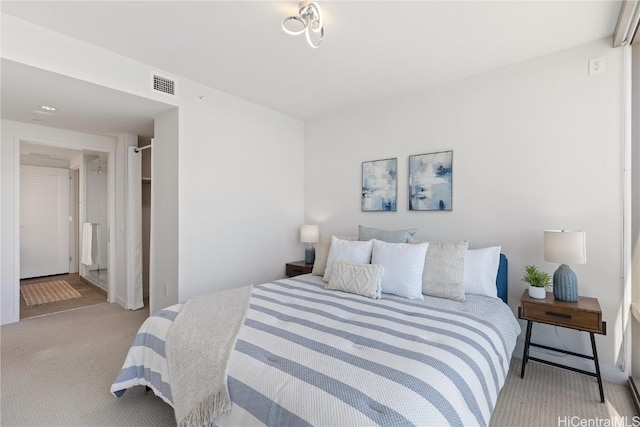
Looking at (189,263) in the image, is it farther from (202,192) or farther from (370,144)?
(370,144)

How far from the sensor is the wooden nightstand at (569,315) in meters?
2.03

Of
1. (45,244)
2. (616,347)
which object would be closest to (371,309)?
(616,347)

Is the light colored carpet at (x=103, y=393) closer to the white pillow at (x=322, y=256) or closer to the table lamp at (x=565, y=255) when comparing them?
the table lamp at (x=565, y=255)

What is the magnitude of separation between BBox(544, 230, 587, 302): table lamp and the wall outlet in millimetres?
1276

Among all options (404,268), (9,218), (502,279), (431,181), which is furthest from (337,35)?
(9,218)

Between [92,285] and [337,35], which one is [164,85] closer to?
[337,35]

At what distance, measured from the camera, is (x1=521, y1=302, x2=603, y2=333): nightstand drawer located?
2033 mm

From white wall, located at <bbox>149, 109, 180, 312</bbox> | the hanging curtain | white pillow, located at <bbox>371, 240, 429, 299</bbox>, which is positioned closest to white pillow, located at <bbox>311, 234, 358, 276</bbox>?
white pillow, located at <bbox>371, 240, 429, 299</bbox>

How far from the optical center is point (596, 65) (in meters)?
2.36

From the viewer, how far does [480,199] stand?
9.45 feet

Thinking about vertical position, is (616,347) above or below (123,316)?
above

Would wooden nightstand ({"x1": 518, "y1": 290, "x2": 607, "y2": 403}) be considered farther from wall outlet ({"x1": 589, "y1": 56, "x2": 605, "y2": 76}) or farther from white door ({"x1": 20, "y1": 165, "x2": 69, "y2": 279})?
white door ({"x1": 20, "y1": 165, "x2": 69, "y2": 279})

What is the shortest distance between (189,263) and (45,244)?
4858 millimetres

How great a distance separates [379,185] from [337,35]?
1.70m
